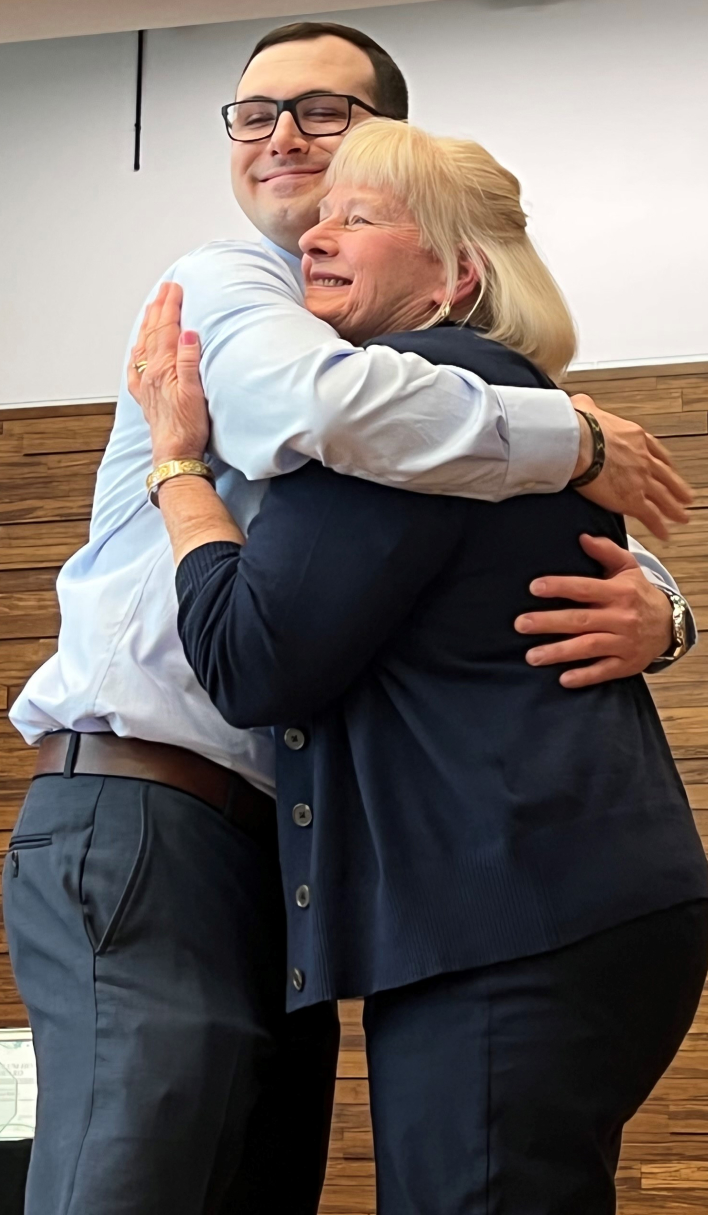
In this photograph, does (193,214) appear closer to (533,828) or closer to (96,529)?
(96,529)

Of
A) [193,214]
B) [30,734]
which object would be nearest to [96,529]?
[30,734]

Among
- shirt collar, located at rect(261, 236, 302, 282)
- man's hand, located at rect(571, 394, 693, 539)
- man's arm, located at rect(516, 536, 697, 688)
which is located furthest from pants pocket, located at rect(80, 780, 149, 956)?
shirt collar, located at rect(261, 236, 302, 282)

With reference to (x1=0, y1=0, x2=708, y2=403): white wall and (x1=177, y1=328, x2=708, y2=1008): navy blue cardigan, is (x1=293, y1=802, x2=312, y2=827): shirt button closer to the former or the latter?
(x1=177, y1=328, x2=708, y2=1008): navy blue cardigan

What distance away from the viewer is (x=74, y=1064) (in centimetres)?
111

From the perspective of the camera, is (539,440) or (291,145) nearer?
(539,440)

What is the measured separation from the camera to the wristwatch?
132 centimetres

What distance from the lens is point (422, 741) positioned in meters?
1.09

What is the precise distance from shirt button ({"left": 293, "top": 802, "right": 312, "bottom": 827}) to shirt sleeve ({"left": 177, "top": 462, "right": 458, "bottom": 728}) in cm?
8

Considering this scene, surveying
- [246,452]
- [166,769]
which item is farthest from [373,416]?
[166,769]

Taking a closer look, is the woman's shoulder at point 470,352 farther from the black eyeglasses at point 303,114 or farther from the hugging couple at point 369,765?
the black eyeglasses at point 303,114

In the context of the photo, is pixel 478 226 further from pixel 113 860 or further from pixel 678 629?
pixel 113 860

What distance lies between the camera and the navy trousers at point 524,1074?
0.99m

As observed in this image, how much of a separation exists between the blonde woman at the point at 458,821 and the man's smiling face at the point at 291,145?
1.44 feet

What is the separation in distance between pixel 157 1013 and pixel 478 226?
0.75 meters
